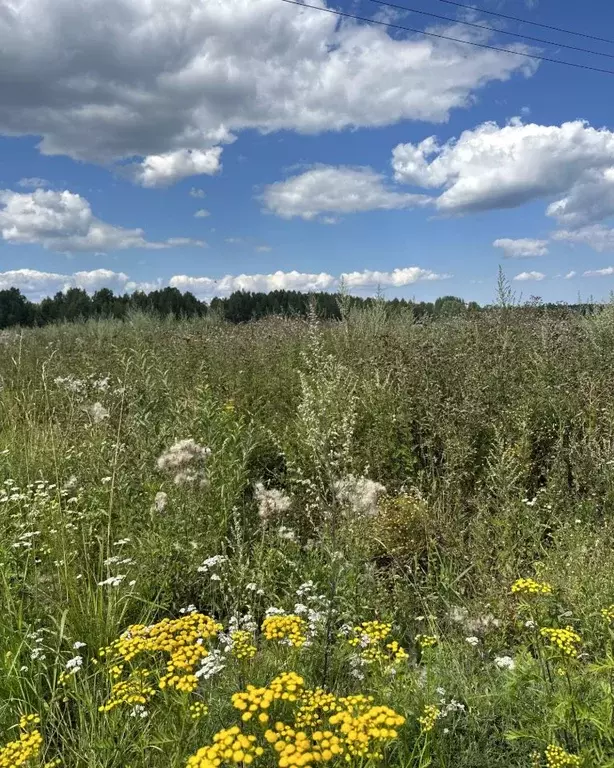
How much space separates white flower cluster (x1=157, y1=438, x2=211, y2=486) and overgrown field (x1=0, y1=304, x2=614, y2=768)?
16mm

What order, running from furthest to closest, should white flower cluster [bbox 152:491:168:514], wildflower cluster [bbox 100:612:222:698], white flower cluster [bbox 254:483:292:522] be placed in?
1. white flower cluster [bbox 254:483:292:522]
2. white flower cluster [bbox 152:491:168:514]
3. wildflower cluster [bbox 100:612:222:698]

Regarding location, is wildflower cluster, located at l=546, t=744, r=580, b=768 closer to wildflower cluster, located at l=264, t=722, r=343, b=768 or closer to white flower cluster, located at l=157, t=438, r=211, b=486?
wildflower cluster, located at l=264, t=722, r=343, b=768

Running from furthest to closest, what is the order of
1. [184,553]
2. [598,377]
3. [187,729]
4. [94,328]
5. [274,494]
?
[94,328] → [598,377] → [274,494] → [184,553] → [187,729]

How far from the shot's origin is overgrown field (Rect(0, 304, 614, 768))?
2.00 m

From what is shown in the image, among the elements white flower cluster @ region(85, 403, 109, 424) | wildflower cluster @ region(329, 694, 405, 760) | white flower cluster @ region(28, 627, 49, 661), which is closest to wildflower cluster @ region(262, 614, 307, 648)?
wildflower cluster @ region(329, 694, 405, 760)

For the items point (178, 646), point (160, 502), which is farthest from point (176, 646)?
point (160, 502)

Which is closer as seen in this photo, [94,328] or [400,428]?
[400,428]

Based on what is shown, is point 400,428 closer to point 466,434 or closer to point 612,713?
point 466,434

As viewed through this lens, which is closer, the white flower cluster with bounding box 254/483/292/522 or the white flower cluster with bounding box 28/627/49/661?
the white flower cluster with bounding box 28/627/49/661

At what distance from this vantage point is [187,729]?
87.5 inches

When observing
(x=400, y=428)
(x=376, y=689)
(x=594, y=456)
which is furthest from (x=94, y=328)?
(x=376, y=689)

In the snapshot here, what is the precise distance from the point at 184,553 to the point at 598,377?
384 cm

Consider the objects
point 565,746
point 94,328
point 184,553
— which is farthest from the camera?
point 94,328

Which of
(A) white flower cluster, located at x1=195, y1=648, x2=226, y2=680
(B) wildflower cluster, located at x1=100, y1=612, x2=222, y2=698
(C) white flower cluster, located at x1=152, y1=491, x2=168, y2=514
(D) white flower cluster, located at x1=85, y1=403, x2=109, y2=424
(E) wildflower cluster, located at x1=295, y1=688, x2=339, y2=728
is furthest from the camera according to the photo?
(D) white flower cluster, located at x1=85, y1=403, x2=109, y2=424
